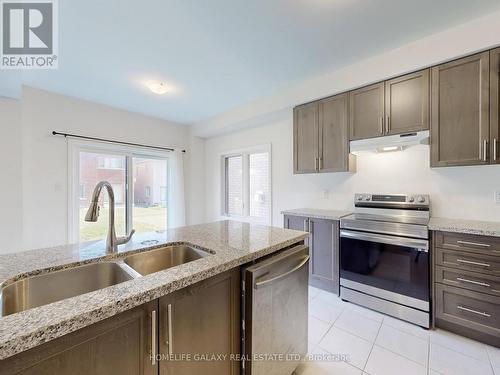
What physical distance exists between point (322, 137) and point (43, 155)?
375 centimetres

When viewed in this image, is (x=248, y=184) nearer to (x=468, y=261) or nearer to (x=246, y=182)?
(x=246, y=182)

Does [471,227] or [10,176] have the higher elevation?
[10,176]

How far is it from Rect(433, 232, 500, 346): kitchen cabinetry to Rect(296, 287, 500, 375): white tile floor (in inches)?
5.2

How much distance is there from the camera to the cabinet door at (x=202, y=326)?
0.91 meters

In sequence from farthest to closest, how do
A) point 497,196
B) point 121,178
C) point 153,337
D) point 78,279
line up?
point 121,178 → point 497,196 → point 78,279 → point 153,337

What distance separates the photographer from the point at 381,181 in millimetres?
2725

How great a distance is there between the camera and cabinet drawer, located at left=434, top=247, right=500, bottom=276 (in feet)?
5.74

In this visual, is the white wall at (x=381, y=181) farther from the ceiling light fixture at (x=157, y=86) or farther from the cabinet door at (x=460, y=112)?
the ceiling light fixture at (x=157, y=86)

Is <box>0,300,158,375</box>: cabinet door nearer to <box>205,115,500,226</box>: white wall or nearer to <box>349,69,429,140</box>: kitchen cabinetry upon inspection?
<box>349,69,429,140</box>: kitchen cabinetry

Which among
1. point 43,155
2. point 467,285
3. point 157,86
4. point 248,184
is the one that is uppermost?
point 157,86

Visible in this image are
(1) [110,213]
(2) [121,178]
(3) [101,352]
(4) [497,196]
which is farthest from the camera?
(2) [121,178]

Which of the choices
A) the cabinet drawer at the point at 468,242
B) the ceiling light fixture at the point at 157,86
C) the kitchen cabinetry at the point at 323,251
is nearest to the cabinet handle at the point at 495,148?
the cabinet drawer at the point at 468,242

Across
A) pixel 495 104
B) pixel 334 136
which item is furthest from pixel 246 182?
pixel 495 104

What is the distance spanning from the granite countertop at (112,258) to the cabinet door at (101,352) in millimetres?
56
